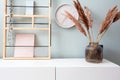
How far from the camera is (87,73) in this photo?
1427mm

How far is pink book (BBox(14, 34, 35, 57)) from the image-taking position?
5.62 feet

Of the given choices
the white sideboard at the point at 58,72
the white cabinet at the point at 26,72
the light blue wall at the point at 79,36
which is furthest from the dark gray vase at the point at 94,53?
the white cabinet at the point at 26,72

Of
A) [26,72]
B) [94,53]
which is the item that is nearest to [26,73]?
[26,72]

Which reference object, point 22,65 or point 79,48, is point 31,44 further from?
point 79,48

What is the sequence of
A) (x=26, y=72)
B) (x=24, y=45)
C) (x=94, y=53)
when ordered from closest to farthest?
(x=26, y=72), (x=94, y=53), (x=24, y=45)

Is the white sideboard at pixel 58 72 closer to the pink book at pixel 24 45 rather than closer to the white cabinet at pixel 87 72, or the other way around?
the white cabinet at pixel 87 72

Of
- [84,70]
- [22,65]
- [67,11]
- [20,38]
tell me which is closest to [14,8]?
[20,38]

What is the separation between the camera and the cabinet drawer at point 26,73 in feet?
4.55

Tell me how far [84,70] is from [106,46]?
0.55 m

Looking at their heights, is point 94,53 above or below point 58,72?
above

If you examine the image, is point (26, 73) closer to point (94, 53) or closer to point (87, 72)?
point (87, 72)

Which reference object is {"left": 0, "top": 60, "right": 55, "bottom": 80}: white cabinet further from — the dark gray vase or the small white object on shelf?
the small white object on shelf

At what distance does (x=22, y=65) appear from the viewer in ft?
4.67

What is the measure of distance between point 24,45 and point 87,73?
0.69m
